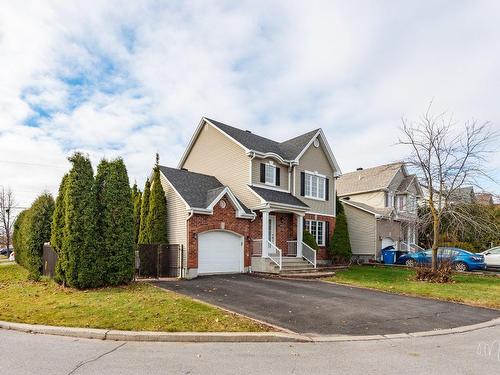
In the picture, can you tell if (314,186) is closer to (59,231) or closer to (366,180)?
(366,180)

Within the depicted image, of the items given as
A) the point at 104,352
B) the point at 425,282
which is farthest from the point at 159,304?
the point at 425,282

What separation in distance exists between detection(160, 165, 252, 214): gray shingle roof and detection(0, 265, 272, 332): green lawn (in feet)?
19.3

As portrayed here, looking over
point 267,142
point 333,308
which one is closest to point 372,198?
point 267,142

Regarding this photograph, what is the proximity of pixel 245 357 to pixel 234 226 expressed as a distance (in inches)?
472

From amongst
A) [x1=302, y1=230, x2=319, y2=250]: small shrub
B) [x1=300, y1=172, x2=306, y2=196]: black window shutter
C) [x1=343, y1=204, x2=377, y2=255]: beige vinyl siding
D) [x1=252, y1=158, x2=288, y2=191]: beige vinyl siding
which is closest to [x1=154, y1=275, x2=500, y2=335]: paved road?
[x1=302, y1=230, x2=319, y2=250]: small shrub

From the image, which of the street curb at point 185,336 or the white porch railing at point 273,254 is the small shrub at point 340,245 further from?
the street curb at point 185,336

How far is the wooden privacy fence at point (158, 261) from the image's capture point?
1542 cm

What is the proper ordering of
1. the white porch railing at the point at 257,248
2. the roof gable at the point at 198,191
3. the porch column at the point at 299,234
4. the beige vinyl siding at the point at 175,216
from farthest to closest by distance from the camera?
the porch column at the point at 299,234 < the white porch railing at the point at 257,248 < the roof gable at the point at 198,191 < the beige vinyl siding at the point at 175,216

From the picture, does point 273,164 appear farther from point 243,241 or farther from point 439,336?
point 439,336

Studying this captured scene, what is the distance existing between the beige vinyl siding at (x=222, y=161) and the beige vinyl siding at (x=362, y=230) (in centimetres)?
1256

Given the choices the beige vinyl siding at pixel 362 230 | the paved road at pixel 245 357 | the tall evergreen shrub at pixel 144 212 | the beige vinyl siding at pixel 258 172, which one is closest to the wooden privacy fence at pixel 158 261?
the tall evergreen shrub at pixel 144 212

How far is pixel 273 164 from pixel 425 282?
33.4ft

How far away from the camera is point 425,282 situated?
15.2 meters

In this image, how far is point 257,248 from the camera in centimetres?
1848
